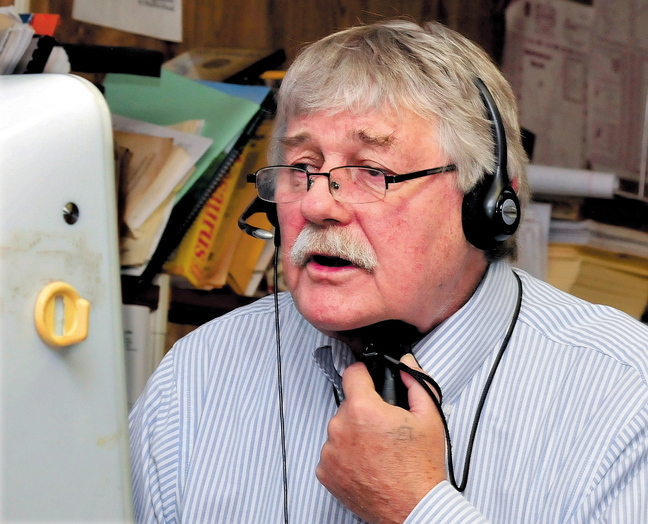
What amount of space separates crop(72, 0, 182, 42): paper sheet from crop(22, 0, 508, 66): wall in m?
0.01

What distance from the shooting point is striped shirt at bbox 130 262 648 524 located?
0.91 metres

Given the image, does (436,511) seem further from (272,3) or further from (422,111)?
(272,3)

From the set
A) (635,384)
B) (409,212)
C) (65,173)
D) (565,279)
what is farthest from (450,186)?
(565,279)

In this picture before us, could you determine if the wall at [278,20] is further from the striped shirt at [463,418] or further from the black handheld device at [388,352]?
the black handheld device at [388,352]

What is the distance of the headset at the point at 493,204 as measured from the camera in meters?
0.99

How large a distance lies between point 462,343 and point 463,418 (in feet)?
0.34

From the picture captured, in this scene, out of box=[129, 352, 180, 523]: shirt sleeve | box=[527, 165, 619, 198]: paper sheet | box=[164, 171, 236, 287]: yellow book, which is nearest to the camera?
box=[129, 352, 180, 523]: shirt sleeve

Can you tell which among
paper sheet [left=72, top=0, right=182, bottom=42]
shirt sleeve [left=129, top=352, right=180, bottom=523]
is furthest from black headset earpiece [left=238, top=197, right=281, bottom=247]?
paper sheet [left=72, top=0, right=182, bottom=42]

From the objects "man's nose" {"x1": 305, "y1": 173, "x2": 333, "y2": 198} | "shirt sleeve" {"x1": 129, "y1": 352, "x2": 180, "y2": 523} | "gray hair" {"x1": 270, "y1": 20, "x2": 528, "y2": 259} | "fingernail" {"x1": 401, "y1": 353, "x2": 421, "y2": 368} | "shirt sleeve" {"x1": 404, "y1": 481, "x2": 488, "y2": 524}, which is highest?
"gray hair" {"x1": 270, "y1": 20, "x2": 528, "y2": 259}

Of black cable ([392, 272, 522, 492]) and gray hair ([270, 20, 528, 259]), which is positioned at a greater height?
gray hair ([270, 20, 528, 259])

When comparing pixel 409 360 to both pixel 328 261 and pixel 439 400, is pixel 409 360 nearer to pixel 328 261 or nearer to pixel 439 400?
pixel 439 400

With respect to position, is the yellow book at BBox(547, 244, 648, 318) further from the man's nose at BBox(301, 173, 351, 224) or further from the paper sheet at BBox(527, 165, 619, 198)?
the man's nose at BBox(301, 173, 351, 224)

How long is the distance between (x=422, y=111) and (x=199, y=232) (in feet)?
2.12

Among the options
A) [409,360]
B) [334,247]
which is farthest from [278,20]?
[409,360]
